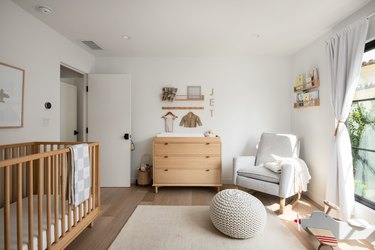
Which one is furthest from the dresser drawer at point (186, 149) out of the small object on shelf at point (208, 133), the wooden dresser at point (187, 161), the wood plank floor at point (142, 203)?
the wood plank floor at point (142, 203)

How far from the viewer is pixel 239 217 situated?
1970 millimetres

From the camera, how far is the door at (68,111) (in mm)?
3691

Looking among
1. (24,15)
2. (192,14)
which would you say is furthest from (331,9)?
(24,15)

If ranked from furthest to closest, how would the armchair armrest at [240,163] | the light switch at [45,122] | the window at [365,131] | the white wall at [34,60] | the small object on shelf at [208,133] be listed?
the small object on shelf at [208,133], the armchair armrest at [240,163], the light switch at [45,122], the window at [365,131], the white wall at [34,60]

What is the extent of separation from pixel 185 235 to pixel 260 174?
51.9 inches

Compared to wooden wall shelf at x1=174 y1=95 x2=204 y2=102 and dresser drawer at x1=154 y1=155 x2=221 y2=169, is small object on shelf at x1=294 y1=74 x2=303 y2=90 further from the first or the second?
dresser drawer at x1=154 y1=155 x2=221 y2=169

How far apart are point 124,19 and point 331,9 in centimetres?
227

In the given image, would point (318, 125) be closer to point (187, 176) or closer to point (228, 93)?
point (228, 93)

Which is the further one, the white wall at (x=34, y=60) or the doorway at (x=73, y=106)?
the doorway at (x=73, y=106)

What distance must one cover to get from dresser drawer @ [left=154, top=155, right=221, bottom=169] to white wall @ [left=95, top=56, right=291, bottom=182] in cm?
54

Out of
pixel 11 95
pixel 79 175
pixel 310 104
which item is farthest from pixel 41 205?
pixel 310 104

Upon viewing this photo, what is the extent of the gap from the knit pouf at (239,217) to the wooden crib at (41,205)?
51.9 inches

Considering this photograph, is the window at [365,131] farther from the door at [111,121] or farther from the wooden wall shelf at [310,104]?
the door at [111,121]

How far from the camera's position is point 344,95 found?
2.33 meters
